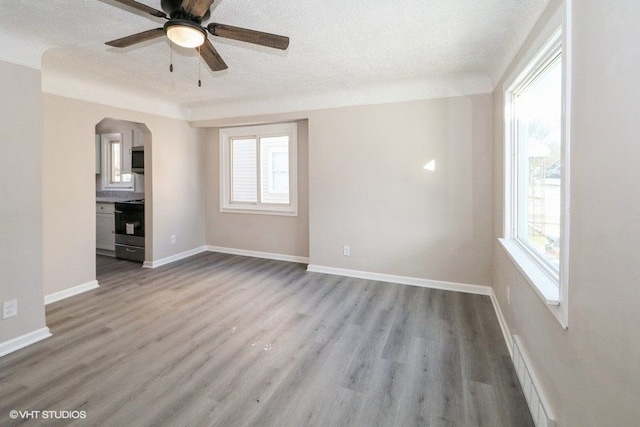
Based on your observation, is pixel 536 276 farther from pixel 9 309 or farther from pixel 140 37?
pixel 9 309

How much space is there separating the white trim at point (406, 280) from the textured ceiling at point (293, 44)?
92.5 inches

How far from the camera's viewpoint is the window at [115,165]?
5.83 meters

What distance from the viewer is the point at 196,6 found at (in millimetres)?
1611

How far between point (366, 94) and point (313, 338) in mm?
2985

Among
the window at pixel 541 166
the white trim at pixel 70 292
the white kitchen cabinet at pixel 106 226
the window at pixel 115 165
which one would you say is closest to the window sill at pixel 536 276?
the window at pixel 541 166

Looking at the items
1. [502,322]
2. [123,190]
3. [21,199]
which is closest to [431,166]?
[502,322]

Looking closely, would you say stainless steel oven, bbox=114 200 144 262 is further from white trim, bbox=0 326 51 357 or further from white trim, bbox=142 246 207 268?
white trim, bbox=0 326 51 357

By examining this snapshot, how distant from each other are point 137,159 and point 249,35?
14.0ft

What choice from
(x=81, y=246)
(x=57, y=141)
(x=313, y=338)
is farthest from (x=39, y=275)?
(x=313, y=338)

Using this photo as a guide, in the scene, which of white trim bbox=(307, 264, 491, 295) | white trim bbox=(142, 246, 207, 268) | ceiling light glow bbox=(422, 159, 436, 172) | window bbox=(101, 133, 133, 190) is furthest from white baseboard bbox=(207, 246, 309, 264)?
ceiling light glow bbox=(422, 159, 436, 172)

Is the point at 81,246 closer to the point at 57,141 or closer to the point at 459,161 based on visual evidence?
the point at 57,141

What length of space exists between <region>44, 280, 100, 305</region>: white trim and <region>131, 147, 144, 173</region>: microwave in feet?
7.14

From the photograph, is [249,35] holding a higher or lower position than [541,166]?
higher

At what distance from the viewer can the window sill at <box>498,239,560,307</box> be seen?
1.49 metres
